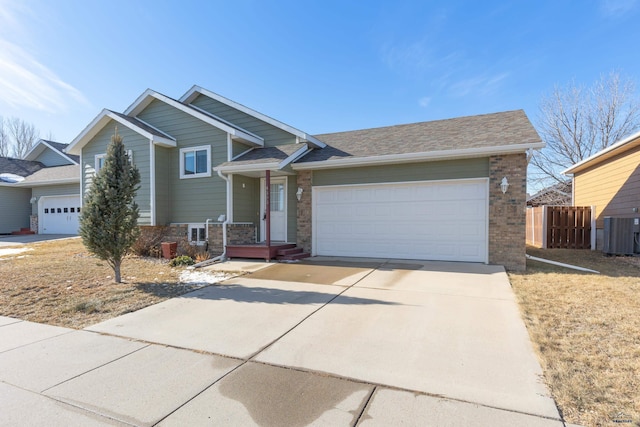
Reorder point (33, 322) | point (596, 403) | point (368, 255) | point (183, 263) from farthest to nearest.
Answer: point (368, 255), point (183, 263), point (33, 322), point (596, 403)

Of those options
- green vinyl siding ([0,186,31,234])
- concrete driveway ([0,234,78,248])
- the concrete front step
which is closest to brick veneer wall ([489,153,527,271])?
the concrete front step

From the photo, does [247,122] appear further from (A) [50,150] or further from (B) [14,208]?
(A) [50,150]

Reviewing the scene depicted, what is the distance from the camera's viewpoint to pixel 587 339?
144 inches

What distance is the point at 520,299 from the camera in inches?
211

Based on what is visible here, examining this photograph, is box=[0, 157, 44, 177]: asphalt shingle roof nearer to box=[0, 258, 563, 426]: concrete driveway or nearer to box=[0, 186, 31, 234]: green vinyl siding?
box=[0, 186, 31, 234]: green vinyl siding

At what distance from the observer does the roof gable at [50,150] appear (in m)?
21.2

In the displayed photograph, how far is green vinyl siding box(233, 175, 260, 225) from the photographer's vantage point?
10.7 meters

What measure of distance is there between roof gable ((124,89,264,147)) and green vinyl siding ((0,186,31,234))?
13874 mm

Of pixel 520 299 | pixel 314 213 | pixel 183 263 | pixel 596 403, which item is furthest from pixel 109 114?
pixel 596 403

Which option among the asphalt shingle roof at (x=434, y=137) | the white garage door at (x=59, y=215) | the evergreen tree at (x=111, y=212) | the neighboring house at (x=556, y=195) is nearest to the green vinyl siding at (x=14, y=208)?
the white garage door at (x=59, y=215)

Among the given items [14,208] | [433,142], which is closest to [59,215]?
[14,208]

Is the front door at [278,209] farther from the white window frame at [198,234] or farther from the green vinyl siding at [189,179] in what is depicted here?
the white window frame at [198,234]

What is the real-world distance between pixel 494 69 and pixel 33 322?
53.5ft

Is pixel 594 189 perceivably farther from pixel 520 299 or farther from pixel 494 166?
pixel 520 299
